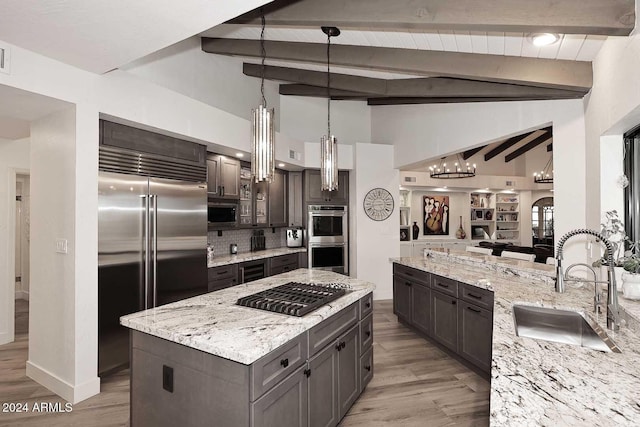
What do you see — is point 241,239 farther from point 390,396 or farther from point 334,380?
point 334,380

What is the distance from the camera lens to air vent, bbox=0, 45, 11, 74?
7.17 feet

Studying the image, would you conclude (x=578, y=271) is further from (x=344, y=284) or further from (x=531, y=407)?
(x=531, y=407)

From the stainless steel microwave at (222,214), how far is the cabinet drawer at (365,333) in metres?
2.44

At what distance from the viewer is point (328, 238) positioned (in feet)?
19.5

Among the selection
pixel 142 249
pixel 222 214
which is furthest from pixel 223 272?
pixel 142 249

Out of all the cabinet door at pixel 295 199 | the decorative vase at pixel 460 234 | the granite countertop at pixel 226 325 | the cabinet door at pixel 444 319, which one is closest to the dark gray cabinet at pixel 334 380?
the granite countertop at pixel 226 325

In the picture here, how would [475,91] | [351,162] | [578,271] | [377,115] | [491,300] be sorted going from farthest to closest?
[377,115], [351,162], [475,91], [578,271], [491,300]

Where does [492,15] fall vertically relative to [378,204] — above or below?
above

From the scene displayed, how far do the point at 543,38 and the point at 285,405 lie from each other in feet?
10.4

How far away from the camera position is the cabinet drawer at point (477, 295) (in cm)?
284

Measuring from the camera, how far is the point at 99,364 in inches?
113

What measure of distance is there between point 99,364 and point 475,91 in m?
4.57

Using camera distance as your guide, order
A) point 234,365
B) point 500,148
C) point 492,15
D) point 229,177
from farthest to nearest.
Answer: point 500,148
point 229,177
point 492,15
point 234,365

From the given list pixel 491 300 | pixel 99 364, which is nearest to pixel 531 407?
pixel 491 300
